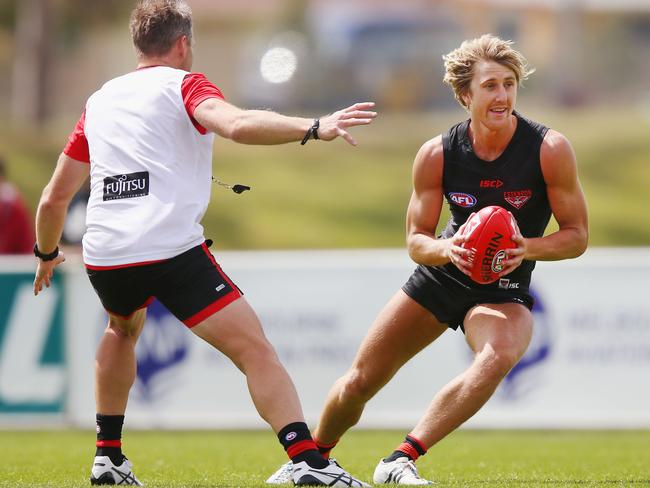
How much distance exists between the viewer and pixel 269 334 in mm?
9641

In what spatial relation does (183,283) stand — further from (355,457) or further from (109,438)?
(355,457)

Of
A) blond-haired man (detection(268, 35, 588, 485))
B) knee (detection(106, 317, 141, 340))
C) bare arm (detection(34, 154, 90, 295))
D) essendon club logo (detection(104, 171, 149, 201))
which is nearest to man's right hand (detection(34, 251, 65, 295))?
bare arm (detection(34, 154, 90, 295))

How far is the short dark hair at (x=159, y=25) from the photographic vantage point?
5.30m

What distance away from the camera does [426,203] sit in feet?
18.7

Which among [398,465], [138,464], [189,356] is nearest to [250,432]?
[189,356]

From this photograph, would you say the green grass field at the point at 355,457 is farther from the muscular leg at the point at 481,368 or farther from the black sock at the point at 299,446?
the black sock at the point at 299,446

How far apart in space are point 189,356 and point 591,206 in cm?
1509

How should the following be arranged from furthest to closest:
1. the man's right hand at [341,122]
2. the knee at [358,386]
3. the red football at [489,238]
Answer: the knee at [358,386] → the red football at [489,238] → the man's right hand at [341,122]

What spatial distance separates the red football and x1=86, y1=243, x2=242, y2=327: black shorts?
1.06 metres

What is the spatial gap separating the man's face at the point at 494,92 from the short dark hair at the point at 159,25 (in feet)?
4.43

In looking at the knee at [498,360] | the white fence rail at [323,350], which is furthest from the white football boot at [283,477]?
the white fence rail at [323,350]

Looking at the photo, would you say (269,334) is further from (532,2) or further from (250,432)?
(532,2)

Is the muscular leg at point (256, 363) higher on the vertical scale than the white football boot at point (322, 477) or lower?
higher

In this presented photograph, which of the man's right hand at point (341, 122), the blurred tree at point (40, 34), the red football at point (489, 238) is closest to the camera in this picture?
the man's right hand at point (341, 122)
